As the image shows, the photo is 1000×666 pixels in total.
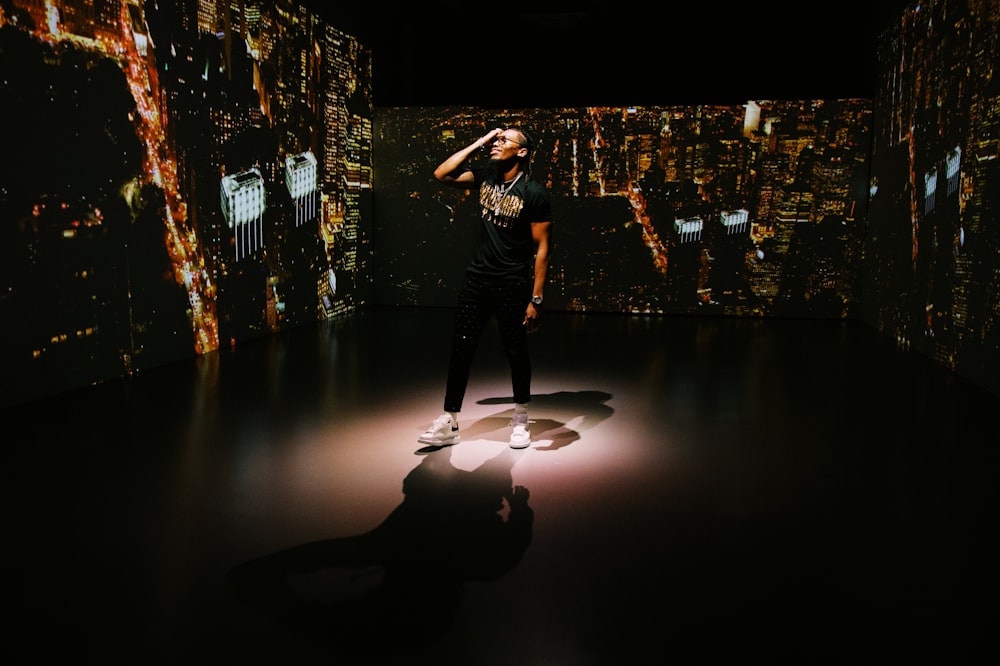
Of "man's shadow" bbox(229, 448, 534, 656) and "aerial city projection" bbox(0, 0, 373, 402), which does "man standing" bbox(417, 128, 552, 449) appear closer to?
"man's shadow" bbox(229, 448, 534, 656)

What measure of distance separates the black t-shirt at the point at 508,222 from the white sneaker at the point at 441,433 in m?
0.73

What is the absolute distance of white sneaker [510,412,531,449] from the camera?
141 inches

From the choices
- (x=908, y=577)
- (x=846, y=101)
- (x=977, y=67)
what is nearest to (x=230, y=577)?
(x=908, y=577)

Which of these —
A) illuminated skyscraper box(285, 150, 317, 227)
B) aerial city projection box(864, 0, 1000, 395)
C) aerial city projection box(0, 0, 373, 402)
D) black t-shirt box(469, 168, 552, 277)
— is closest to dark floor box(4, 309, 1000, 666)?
aerial city projection box(0, 0, 373, 402)

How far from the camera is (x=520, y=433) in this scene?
363 centimetres

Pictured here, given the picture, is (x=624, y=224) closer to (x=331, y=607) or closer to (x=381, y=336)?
(x=381, y=336)

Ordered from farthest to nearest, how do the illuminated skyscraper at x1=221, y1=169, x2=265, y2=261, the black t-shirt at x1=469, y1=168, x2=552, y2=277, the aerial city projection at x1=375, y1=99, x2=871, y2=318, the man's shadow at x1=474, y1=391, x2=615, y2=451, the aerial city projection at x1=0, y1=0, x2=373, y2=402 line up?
the aerial city projection at x1=375, y1=99, x2=871, y2=318, the illuminated skyscraper at x1=221, y1=169, x2=265, y2=261, the aerial city projection at x1=0, y1=0, x2=373, y2=402, the man's shadow at x1=474, y1=391, x2=615, y2=451, the black t-shirt at x1=469, y1=168, x2=552, y2=277

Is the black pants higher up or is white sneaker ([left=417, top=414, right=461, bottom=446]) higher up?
the black pants

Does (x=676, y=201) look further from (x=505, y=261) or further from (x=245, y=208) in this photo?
(x=505, y=261)

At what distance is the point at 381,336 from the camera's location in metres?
7.05

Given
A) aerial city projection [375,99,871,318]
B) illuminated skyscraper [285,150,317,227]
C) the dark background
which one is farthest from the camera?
the dark background

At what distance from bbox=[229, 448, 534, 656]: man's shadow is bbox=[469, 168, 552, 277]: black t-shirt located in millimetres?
1023

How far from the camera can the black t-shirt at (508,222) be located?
348 cm

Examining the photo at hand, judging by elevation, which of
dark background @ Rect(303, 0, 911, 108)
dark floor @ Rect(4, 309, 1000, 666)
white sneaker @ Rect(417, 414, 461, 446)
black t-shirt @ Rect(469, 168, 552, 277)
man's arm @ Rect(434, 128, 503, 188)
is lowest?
dark floor @ Rect(4, 309, 1000, 666)
